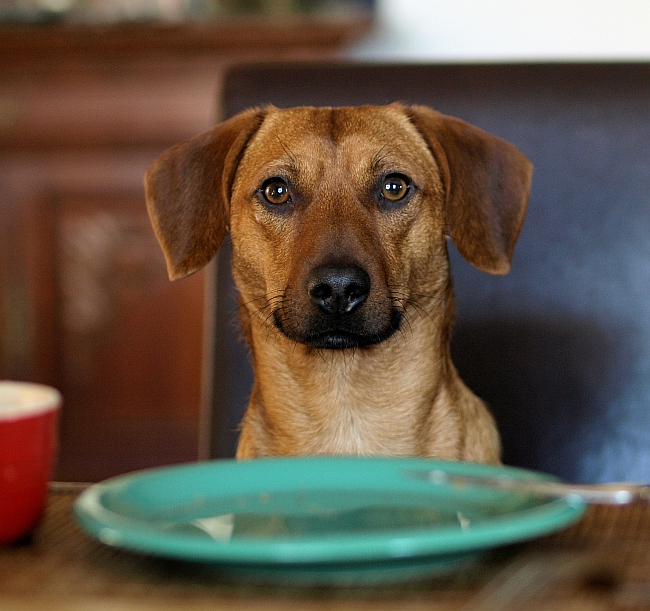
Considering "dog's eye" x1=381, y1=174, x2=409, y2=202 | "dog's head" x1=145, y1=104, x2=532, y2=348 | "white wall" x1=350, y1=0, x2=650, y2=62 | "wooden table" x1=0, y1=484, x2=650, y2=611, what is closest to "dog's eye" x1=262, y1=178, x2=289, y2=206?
"dog's head" x1=145, y1=104, x2=532, y2=348

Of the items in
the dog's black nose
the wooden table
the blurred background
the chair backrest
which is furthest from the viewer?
the blurred background

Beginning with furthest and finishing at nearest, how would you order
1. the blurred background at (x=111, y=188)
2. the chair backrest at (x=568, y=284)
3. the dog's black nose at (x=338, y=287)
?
the blurred background at (x=111, y=188)
the chair backrest at (x=568, y=284)
the dog's black nose at (x=338, y=287)

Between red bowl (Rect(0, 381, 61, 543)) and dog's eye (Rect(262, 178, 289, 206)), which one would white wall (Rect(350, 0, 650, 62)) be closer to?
dog's eye (Rect(262, 178, 289, 206))

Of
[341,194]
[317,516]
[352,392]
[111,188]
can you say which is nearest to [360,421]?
[352,392]

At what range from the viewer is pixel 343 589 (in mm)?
500

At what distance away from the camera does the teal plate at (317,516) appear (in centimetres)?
Result: 50

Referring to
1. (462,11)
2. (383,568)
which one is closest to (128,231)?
(462,11)

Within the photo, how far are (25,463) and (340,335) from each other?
651 millimetres

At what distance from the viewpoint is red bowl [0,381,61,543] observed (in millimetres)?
602

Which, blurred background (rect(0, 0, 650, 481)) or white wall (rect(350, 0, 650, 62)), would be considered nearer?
blurred background (rect(0, 0, 650, 481))

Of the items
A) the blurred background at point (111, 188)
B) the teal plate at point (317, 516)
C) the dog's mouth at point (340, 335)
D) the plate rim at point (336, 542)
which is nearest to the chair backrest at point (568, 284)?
the dog's mouth at point (340, 335)

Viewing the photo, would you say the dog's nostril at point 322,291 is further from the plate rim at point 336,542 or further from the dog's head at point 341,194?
the plate rim at point 336,542

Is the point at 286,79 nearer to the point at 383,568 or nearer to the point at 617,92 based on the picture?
the point at 617,92

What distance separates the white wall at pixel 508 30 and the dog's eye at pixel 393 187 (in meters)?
1.85
